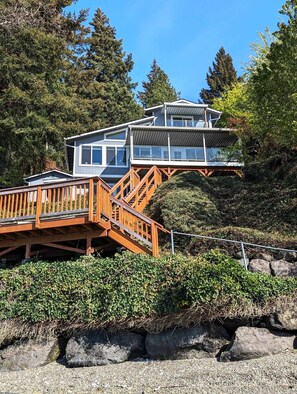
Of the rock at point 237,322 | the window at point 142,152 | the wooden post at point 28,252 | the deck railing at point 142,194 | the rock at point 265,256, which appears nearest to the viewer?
the rock at point 237,322

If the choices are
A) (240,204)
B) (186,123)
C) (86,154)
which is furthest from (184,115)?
(240,204)

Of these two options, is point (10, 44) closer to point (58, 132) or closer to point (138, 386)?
point (58, 132)

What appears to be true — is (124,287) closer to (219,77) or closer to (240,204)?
(240,204)

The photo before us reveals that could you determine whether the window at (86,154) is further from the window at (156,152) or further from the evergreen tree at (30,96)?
the window at (156,152)

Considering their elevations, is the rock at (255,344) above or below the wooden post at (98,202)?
below

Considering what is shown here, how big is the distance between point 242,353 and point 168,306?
1509mm

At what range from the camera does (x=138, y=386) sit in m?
5.64

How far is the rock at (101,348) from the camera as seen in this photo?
6.73 meters

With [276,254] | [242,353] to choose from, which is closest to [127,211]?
[276,254]

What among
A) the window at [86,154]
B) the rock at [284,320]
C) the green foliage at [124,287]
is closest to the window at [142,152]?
the window at [86,154]

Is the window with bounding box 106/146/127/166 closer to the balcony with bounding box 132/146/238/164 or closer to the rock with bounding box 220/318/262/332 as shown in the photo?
the balcony with bounding box 132/146/238/164

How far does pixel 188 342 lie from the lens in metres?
6.63

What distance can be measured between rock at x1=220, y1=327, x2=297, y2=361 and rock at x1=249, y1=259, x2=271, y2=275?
121 inches

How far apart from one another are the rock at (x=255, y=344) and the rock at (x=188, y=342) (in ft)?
0.87
